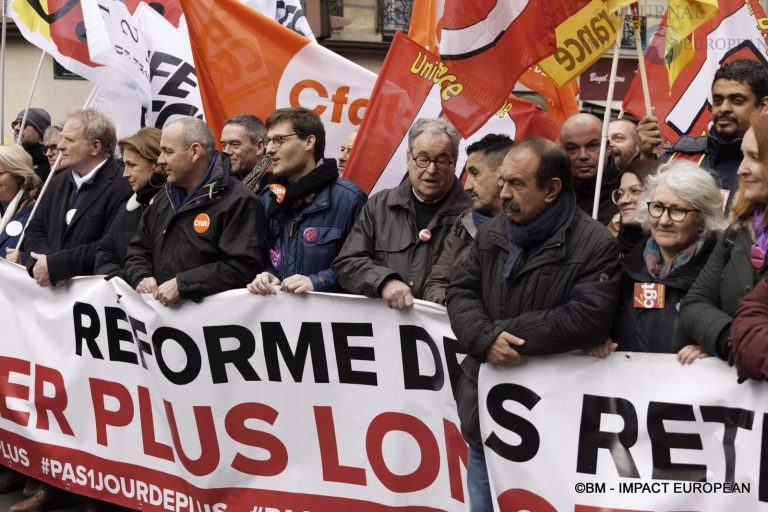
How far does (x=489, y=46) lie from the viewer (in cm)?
535

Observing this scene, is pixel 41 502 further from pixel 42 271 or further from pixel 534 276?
pixel 534 276

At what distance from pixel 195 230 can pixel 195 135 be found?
516mm

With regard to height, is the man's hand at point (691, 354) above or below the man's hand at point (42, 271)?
above

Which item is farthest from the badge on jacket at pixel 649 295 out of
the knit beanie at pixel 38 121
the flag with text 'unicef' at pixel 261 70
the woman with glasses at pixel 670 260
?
the knit beanie at pixel 38 121

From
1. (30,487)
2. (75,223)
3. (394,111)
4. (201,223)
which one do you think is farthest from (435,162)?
(30,487)

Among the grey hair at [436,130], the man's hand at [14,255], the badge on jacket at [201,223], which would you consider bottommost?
the man's hand at [14,255]

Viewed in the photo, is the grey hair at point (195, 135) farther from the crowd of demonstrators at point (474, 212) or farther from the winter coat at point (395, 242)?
the crowd of demonstrators at point (474, 212)

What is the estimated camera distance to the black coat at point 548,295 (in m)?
4.11

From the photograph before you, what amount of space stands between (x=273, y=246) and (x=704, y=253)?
2269 millimetres

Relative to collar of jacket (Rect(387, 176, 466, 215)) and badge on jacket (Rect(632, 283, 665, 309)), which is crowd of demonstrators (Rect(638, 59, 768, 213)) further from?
collar of jacket (Rect(387, 176, 466, 215))

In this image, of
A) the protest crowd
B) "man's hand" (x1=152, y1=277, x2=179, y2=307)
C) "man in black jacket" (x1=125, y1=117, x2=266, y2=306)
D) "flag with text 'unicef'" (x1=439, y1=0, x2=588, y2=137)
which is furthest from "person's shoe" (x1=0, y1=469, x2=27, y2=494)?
"flag with text 'unicef'" (x1=439, y1=0, x2=588, y2=137)

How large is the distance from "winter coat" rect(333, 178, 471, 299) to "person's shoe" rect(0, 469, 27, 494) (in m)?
2.93

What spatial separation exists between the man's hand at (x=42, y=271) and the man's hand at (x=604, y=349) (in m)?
3.27

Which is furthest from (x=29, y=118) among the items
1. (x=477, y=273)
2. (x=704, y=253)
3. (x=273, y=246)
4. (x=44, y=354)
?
(x=704, y=253)
